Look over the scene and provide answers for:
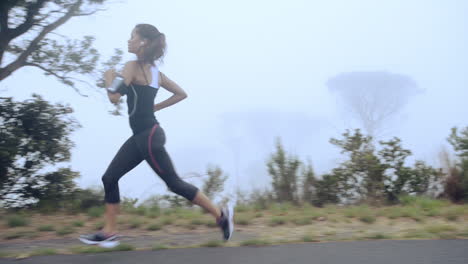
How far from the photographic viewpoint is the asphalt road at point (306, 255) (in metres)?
3.28

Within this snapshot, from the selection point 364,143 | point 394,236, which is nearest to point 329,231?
point 394,236

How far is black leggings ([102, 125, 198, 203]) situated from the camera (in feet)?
12.5

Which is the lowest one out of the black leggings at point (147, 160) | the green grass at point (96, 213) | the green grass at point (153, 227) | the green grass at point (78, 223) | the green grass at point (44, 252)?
the green grass at point (44, 252)

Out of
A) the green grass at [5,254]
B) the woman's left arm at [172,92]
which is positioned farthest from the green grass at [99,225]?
the woman's left arm at [172,92]

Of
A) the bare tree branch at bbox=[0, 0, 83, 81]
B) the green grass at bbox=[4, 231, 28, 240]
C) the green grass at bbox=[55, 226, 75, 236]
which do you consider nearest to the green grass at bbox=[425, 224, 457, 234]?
the green grass at bbox=[55, 226, 75, 236]

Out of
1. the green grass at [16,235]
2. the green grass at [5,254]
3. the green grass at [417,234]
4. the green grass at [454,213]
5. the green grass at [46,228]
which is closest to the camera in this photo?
the green grass at [5,254]

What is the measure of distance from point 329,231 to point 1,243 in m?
3.17

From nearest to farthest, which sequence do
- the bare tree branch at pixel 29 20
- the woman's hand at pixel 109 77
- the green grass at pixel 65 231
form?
the woman's hand at pixel 109 77
the green grass at pixel 65 231
the bare tree branch at pixel 29 20

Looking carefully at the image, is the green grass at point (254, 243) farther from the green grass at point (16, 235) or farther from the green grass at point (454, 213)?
the green grass at point (454, 213)

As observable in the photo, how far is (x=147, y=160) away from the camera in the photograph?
3873 millimetres

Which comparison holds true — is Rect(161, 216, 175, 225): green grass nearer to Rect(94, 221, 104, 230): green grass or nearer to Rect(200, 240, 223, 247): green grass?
Rect(94, 221, 104, 230): green grass

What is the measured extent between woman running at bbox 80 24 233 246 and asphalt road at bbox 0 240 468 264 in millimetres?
411

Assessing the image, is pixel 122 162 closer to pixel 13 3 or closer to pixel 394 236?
pixel 394 236

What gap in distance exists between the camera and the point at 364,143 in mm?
7027
